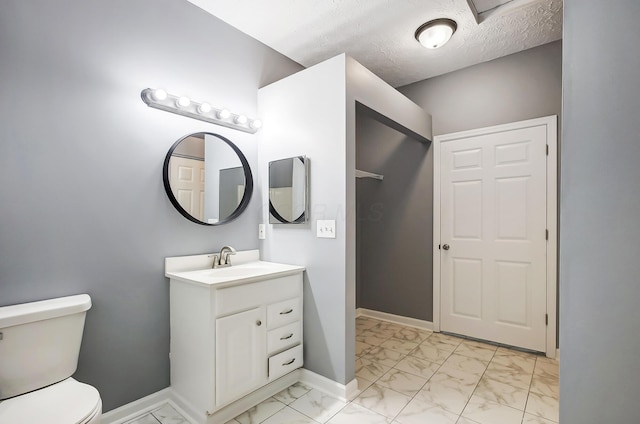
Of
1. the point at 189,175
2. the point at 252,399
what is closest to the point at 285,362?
the point at 252,399

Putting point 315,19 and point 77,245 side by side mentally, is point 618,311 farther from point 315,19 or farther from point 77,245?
point 315,19

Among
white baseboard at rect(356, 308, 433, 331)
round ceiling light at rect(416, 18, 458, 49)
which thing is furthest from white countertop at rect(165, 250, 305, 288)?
round ceiling light at rect(416, 18, 458, 49)

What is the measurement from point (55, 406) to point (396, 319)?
292cm

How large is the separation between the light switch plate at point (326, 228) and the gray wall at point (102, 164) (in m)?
0.77

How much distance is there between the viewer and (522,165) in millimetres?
2686

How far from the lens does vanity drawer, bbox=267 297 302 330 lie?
196 centimetres

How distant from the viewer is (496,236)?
2.81 metres

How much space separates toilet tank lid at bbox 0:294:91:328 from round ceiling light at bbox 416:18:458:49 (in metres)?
2.77

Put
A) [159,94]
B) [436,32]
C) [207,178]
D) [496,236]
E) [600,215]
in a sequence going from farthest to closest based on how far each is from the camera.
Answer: [496,236] < [436,32] < [207,178] < [159,94] < [600,215]

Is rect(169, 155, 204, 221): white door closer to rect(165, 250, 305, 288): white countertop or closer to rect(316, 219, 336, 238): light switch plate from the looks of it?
rect(165, 250, 305, 288): white countertop

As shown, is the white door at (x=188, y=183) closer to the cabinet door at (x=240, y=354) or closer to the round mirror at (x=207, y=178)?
the round mirror at (x=207, y=178)

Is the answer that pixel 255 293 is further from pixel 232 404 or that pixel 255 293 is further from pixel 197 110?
pixel 197 110

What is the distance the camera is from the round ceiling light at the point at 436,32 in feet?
7.39

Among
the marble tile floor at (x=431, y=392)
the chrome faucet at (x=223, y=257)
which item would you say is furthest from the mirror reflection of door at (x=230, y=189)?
the marble tile floor at (x=431, y=392)
